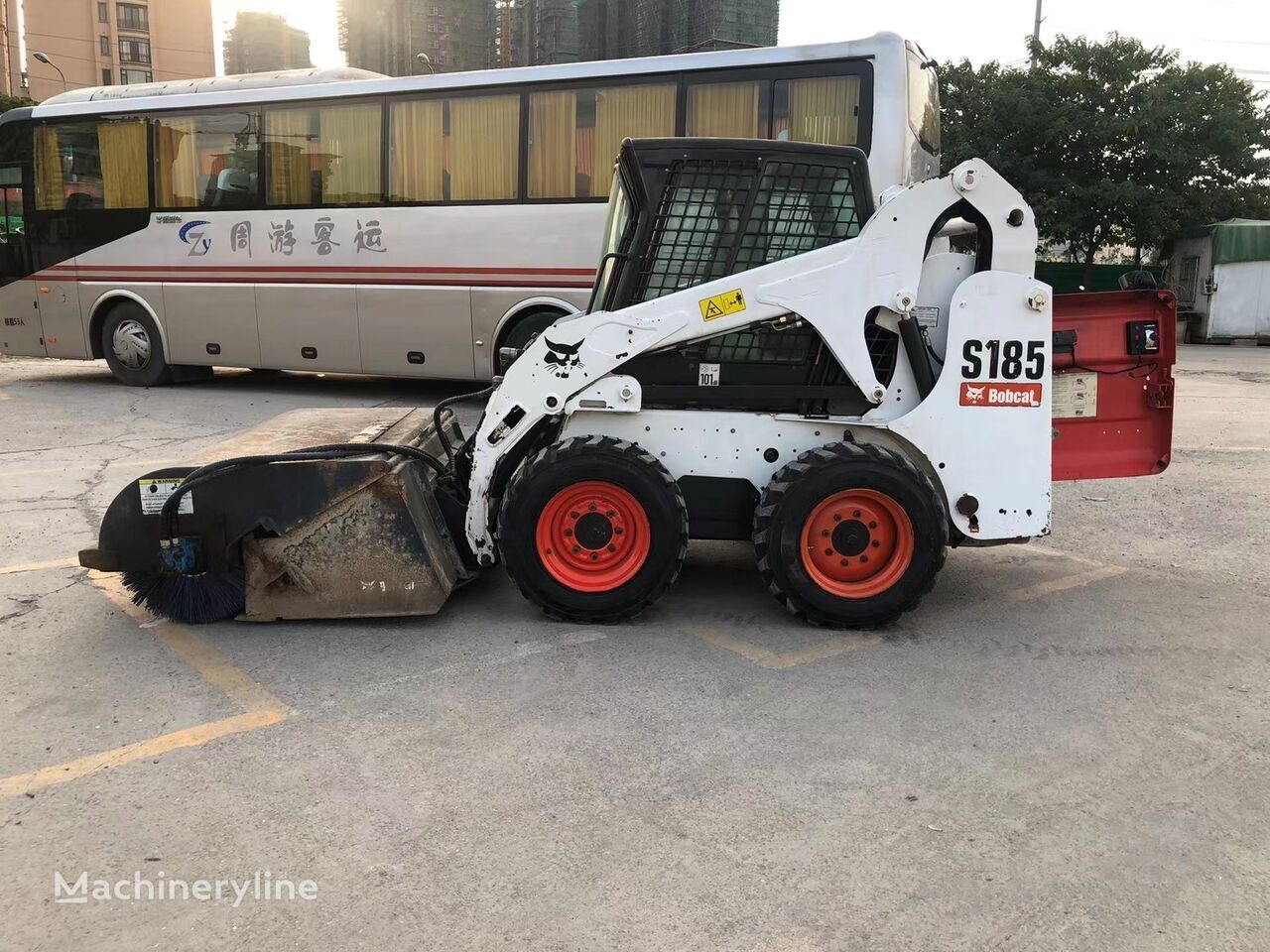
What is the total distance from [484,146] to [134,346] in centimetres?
597

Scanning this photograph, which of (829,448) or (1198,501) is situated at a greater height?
(829,448)

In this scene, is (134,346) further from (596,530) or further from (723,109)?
(596,530)

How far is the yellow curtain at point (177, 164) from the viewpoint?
491 inches

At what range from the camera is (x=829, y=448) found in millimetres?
4477

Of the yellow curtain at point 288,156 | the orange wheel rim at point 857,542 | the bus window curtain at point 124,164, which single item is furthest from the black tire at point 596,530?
the bus window curtain at point 124,164

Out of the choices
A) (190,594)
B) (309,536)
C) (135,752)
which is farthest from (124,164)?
(135,752)

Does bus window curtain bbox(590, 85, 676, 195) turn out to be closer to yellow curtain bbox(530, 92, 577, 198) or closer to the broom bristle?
yellow curtain bbox(530, 92, 577, 198)

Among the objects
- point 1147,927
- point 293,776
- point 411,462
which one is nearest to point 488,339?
point 411,462

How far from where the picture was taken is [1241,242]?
77.6 ft

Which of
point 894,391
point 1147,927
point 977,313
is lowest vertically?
point 1147,927

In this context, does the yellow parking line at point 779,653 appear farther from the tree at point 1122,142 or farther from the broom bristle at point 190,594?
the tree at point 1122,142

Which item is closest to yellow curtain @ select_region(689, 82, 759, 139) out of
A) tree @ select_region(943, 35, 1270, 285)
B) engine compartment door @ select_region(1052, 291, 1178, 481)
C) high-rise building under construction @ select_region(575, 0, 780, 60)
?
engine compartment door @ select_region(1052, 291, 1178, 481)

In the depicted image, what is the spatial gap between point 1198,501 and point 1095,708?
4364 millimetres

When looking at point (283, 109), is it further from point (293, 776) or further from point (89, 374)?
point (293, 776)
